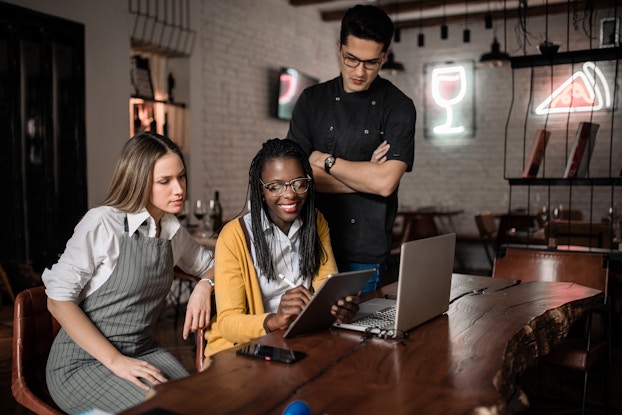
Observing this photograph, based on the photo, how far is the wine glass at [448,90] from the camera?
9086 mm

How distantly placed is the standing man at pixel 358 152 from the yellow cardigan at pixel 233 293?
539mm

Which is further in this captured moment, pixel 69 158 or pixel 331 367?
pixel 69 158

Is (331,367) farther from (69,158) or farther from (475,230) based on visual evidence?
(475,230)

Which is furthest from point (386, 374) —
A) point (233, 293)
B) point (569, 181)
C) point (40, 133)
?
point (40, 133)

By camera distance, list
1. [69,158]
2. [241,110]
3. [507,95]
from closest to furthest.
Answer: [69,158] → [241,110] → [507,95]

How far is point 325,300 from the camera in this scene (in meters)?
1.54

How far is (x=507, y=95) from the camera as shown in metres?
8.82

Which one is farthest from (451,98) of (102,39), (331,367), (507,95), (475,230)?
(331,367)

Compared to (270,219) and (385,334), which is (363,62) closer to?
(270,219)

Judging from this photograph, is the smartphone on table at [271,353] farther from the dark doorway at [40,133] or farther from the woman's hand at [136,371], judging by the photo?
the dark doorway at [40,133]

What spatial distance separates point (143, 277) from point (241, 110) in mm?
5394

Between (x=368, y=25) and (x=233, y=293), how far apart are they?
1.01 m

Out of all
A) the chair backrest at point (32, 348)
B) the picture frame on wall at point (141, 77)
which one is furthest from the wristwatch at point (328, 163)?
the picture frame on wall at point (141, 77)

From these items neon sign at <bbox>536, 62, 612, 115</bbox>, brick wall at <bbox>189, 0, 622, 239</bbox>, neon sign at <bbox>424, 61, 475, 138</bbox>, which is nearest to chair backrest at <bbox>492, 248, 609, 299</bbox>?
brick wall at <bbox>189, 0, 622, 239</bbox>
